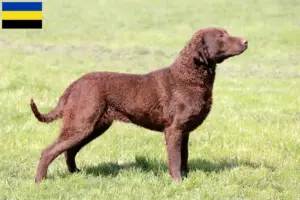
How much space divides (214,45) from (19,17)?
85.1ft

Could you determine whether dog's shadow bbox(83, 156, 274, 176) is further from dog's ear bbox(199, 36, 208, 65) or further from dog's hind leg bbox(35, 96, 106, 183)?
dog's ear bbox(199, 36, 208, 65)

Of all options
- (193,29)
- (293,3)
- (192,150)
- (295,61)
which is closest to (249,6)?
(293,3)

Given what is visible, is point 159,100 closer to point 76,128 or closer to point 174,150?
point 174,150

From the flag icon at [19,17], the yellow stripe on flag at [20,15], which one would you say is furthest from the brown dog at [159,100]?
the yellow stripe on flag at [20,15]

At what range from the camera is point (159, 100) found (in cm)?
557

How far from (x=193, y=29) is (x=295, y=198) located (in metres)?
26.3

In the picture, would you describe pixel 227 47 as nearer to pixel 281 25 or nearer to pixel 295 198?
pixel 295 198

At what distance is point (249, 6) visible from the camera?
35.4m

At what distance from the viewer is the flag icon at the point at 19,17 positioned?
2916 centimetres

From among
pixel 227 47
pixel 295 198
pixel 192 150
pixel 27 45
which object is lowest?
pixel 27 45

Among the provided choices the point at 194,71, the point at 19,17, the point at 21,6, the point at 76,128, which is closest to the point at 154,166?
the point at 76,128

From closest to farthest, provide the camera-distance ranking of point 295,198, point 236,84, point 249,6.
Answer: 1. point 295,198
2. point 236,84
3. point 249,6

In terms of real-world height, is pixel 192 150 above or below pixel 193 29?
above

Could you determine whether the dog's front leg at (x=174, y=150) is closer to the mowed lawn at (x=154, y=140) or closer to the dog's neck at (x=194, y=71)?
the mowed lawn at (x=154, y=140)
